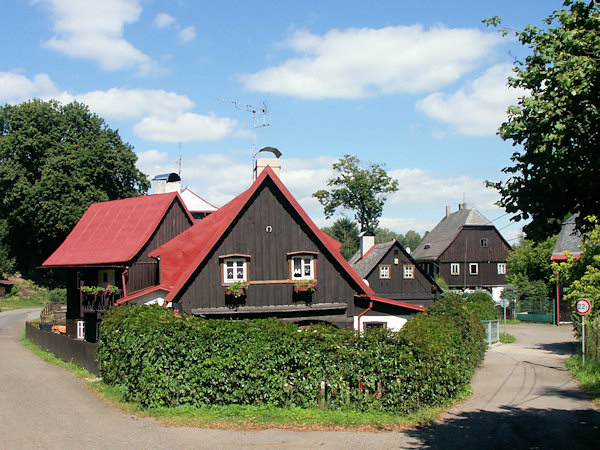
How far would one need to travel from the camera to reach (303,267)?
24.1 metres

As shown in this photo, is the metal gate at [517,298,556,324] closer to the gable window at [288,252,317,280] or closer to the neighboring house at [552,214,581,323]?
the neighboring house at [552,214,581,323]

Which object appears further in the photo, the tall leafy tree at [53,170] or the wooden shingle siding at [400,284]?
the tall leafy tree at [53,170]

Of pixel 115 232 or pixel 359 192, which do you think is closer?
pixel 115 232

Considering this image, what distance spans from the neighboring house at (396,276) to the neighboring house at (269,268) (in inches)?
995

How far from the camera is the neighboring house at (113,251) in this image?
3006 centimetres

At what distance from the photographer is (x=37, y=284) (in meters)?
66.9

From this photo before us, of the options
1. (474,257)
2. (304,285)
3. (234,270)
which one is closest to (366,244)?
(474,257)

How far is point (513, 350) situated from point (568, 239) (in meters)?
17.0

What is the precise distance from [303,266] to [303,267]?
4 centimetres

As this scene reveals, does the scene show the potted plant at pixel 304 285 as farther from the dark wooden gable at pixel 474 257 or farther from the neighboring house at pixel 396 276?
the dark wooden gable at pixel 474 257

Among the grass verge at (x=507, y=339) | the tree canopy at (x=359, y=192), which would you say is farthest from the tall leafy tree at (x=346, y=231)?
the grass verge at (x=507, y=339)

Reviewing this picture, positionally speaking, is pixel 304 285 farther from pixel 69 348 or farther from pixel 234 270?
pixel 69 348

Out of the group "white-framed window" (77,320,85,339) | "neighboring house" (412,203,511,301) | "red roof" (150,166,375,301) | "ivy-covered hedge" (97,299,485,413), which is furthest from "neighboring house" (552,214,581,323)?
"white-framed window" (77,320,85,339)

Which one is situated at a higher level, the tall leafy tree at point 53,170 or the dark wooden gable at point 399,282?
the tall leafy tree at point 53,170
